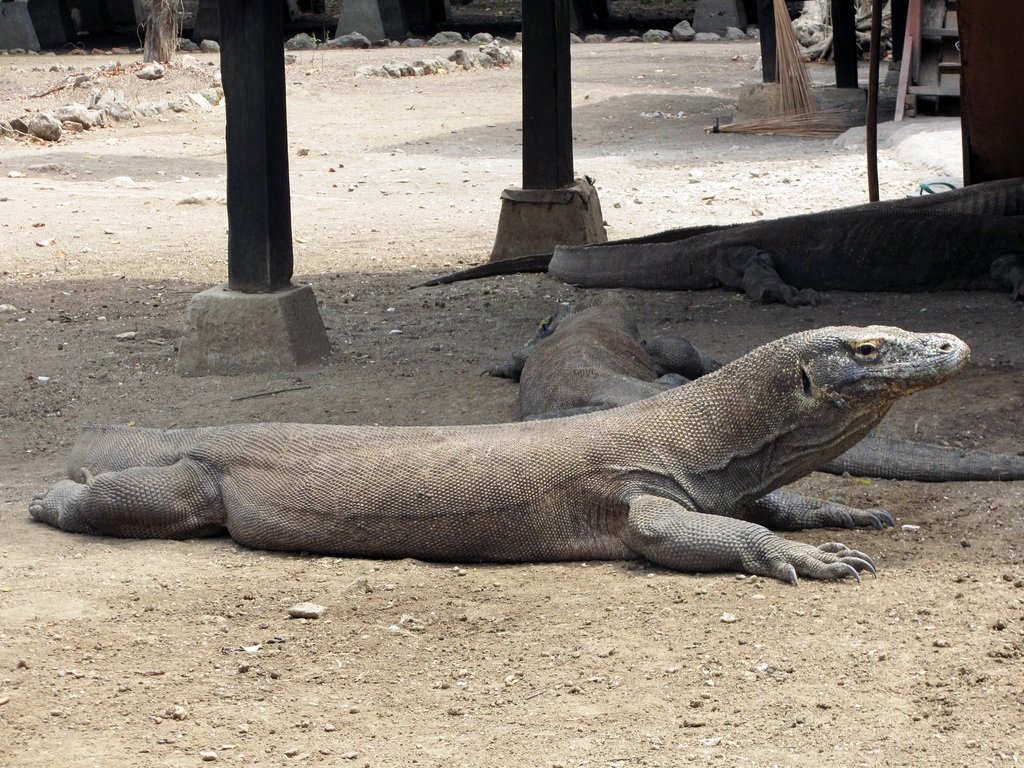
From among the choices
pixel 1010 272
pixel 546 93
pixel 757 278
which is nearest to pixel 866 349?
pixel 757 278

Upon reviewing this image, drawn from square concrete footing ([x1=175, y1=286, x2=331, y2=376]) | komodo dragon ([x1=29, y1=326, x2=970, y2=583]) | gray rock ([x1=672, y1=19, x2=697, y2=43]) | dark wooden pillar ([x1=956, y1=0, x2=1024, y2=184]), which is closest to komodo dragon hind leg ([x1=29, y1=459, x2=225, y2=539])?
komodo dragon ([x1=29, y1=326, x2=970, y2=583])

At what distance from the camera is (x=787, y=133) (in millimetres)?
14852

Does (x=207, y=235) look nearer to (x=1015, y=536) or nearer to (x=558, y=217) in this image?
(x=558, y=217)

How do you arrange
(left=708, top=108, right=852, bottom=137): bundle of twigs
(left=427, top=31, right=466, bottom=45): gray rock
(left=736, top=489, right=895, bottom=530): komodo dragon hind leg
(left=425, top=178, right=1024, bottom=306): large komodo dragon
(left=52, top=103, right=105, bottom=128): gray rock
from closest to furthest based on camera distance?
1. (left=736, top=489, right=895, bottom=530): komodo dragon hind leg
2. (left=425, top=178, right=1024, bottom=306): large komodo dragon
3. (left=708, top=108, right=852, bottom=137): bundle of twigs
4. (left=52, top=103, right=105, bottom=128): gray rock
5. (left=427, top=31, right=466, bottom=45): gray rock

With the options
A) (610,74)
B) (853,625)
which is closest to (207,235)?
(853,625)

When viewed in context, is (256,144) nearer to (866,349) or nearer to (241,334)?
(241,334)

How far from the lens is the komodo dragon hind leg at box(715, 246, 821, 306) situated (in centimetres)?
802

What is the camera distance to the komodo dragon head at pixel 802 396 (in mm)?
3516

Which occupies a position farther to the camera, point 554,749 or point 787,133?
point 787,133

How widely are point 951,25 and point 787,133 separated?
6.80 ft

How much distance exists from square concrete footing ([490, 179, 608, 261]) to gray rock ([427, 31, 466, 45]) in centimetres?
1694

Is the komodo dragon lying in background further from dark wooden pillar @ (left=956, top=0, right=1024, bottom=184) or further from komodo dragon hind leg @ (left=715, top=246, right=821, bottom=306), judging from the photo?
dark wooden pillar @ (left=956, top=0, right=1024, bottom=184)

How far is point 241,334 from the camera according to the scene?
21.3 ft

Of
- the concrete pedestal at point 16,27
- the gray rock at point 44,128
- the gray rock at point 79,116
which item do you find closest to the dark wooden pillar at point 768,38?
the gray rock at point 79,116
